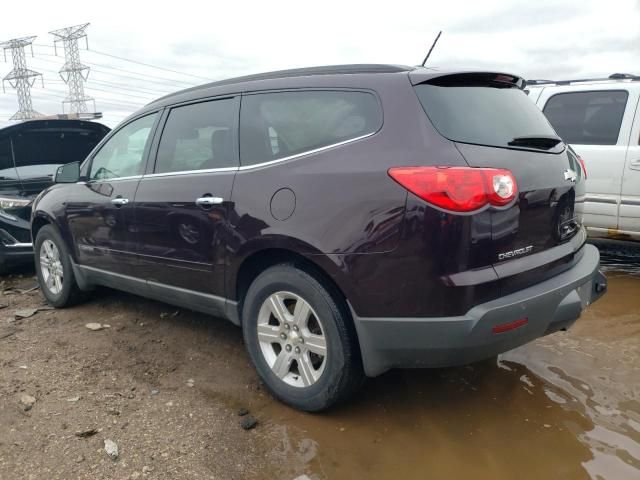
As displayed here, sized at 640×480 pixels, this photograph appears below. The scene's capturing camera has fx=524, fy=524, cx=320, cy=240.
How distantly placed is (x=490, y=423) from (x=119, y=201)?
2.83m

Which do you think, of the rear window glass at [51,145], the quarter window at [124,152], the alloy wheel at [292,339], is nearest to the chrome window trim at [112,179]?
the quarter window at [124,152]

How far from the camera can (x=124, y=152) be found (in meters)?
4.02

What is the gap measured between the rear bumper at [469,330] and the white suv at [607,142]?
3.07 m

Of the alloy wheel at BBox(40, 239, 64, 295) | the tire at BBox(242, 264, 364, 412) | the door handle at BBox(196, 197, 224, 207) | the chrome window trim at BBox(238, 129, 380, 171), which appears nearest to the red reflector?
the tire at BBox(242, 264, 364, 412)

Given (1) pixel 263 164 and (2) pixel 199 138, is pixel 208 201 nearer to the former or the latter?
(1) pixel 263 164

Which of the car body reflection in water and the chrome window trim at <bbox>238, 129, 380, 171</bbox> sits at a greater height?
the chrome window trim at <bbox>238, 129, 380, 171</bbox>

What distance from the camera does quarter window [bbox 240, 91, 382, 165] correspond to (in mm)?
2578

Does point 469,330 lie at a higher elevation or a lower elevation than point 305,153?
lower

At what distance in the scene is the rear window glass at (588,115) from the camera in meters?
5.20

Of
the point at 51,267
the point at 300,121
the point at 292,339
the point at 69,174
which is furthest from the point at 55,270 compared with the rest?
the point at 300,121

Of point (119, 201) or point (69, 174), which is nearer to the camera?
point (119, 201)

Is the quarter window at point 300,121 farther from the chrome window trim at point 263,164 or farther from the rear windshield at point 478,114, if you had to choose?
the rear windshield at point 478,114

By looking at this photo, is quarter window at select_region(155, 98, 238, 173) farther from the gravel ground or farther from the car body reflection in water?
the car body reflection in water

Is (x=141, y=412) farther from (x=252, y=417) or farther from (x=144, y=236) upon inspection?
(x=144, y=236)
